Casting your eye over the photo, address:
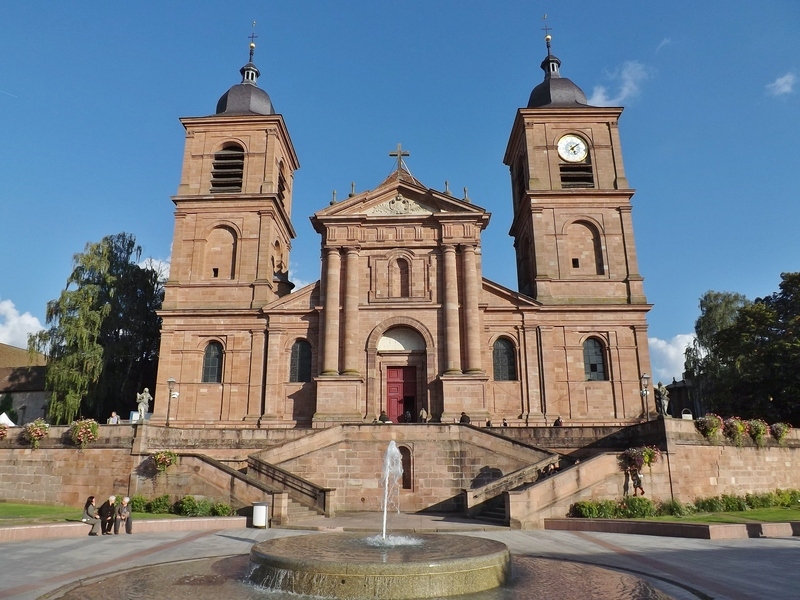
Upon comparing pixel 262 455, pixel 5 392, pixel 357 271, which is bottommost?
pixel 262 455

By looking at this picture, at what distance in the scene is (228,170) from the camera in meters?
38.2

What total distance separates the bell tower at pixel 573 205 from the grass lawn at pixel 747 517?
14.3 meters

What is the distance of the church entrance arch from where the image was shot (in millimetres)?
31875

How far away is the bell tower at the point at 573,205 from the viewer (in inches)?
1371

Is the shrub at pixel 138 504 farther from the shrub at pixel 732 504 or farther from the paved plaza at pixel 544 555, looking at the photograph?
the shrub at pixel 732 504

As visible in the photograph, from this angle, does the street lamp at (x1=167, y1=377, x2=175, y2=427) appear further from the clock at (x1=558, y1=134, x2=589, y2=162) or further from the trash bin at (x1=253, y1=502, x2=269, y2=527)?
the clock at (x1=558, y1=134, x2=589, y2=162)

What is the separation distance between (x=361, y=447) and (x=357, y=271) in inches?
461

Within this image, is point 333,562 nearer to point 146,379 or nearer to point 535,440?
point 535,440

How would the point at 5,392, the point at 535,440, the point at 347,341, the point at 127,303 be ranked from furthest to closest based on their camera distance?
the point at 5,392 → the point at 127,303 → the point at 347,341 → the point at 535,440

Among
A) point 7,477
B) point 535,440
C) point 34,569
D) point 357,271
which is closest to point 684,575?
point 34,569

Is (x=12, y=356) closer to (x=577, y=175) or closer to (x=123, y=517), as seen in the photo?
(x=123, y=517)

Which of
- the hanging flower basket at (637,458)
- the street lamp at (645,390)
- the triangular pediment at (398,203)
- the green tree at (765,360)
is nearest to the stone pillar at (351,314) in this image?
the triangular pediment at (398,203)

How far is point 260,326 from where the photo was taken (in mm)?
33906

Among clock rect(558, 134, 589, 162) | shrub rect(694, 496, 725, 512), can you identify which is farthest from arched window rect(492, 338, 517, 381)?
clock rect(558, 134, 589, 162)
